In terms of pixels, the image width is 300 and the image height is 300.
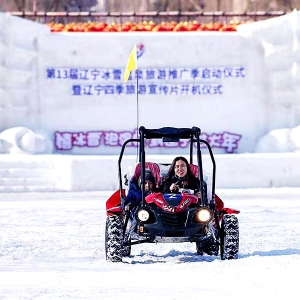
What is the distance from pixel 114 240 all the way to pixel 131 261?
1.32ft

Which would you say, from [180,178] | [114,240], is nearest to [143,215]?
[114,240]

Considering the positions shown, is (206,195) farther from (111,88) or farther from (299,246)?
(111,88)

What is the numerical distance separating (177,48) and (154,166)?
45.1 feet

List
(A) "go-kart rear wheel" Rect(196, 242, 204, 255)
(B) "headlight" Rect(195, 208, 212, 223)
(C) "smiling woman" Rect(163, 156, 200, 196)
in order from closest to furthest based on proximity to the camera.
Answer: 1. (B) "headlight" Rect(195, 208, 212, 223)
2. (C) "smiling woman" Rect(163, 156, 200, 196)
3. (A) "go-kart rear wheel" Rect(196, 242, 204, 255)

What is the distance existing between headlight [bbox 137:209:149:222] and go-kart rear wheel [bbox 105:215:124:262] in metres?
0.34

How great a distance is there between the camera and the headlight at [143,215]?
28.0 ft

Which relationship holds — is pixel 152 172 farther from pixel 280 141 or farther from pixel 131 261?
pixel 280 141

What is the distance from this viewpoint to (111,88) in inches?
896

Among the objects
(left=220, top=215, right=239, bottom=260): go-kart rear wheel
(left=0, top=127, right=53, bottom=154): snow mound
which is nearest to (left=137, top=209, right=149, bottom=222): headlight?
(left=220, top=215, right=239, bottom=260): go-kart rear wheel

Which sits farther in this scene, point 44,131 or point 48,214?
point 44,131

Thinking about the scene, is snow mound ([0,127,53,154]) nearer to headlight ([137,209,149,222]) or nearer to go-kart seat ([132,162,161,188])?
go-kart seat ([132,162,161,188])

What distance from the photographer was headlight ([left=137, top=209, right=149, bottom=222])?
8539 mm

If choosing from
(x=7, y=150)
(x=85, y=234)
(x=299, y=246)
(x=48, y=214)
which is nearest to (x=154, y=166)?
(x=299, y=246)

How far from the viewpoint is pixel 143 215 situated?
8.55 metres
